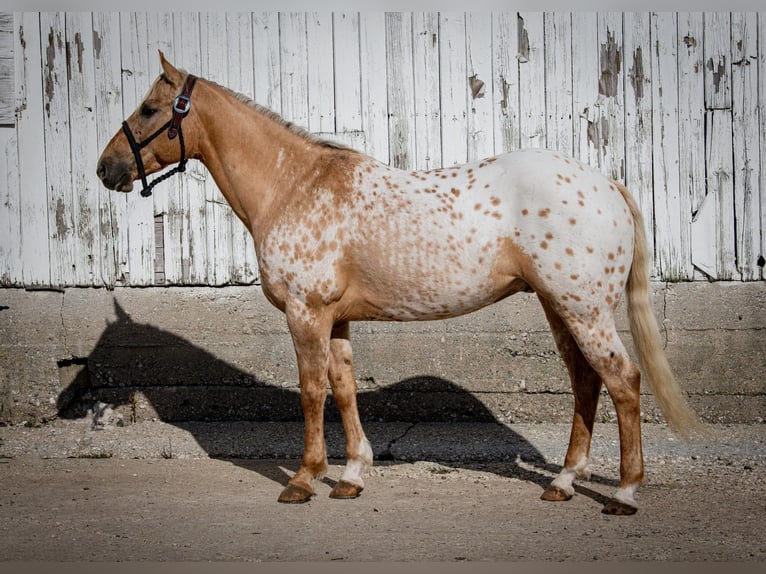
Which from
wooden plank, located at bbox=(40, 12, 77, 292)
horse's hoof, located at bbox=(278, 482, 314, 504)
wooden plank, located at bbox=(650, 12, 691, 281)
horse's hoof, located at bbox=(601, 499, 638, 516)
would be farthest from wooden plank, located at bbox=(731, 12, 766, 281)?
wooden plank, located at bbox=(40, 12, 77, 292)

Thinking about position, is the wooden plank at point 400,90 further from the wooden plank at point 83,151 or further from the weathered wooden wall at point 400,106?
the wooden plank at point 83,151

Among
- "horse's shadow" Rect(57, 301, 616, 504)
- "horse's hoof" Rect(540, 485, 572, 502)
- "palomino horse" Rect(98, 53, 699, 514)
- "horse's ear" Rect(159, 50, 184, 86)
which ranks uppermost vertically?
"horse's ear" Rect(159, 50, 184, 86)

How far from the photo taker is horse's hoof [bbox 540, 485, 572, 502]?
513cm

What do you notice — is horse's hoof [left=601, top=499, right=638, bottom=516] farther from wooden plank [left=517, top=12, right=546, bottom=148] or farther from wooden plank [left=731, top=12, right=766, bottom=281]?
wooden plank [left=517, top=12, right=546, bottom=148]

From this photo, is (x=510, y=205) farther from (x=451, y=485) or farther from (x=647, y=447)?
(x=647, y=447)

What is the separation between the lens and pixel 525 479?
5688 millimetres

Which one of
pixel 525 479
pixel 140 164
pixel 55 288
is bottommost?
pixel 525 479

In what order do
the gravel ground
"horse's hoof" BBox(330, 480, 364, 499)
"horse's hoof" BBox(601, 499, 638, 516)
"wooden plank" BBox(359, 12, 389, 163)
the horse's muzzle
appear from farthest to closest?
"wooden plank" BBox(359, 12, 389, 163) → the horse's muzzle → "horse's hoof" BBox(330, 480, 364, 499) → "horse's hoof" BBox(601, 499, 638, 516) → the gravel ground

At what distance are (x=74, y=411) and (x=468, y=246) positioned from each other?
4.06 metres

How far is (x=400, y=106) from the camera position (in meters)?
7.38

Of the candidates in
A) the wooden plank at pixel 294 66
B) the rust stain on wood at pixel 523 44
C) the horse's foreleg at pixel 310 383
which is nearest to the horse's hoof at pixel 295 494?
the horse's foreleg at pixel 310 383

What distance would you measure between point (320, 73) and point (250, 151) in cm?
212

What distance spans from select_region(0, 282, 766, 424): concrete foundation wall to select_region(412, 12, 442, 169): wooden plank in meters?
1.42

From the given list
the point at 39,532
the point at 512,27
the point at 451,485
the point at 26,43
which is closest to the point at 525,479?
the point at 451,485
